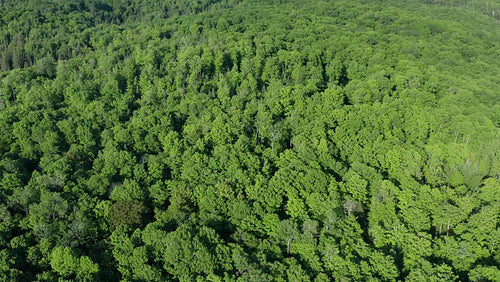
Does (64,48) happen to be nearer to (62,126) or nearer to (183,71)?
(183,71)

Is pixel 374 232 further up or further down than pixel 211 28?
further down

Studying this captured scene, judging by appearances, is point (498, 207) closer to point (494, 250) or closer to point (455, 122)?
point (494, 250)

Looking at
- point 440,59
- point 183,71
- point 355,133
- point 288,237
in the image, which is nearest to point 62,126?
point 183,71

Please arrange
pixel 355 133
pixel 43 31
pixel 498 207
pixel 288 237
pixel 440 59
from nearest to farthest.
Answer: pixel 288 237 → pixel 498 207 → pixel 355 133 → pixel 440 59 → pixel 43 31

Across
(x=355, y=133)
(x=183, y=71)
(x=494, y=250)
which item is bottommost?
(x=494, y=250)

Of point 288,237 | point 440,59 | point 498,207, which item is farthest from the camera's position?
point 440,59

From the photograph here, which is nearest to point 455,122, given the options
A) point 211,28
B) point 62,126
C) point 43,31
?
point 62,126

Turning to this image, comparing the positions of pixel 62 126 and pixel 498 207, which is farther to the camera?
pixel 62 126
